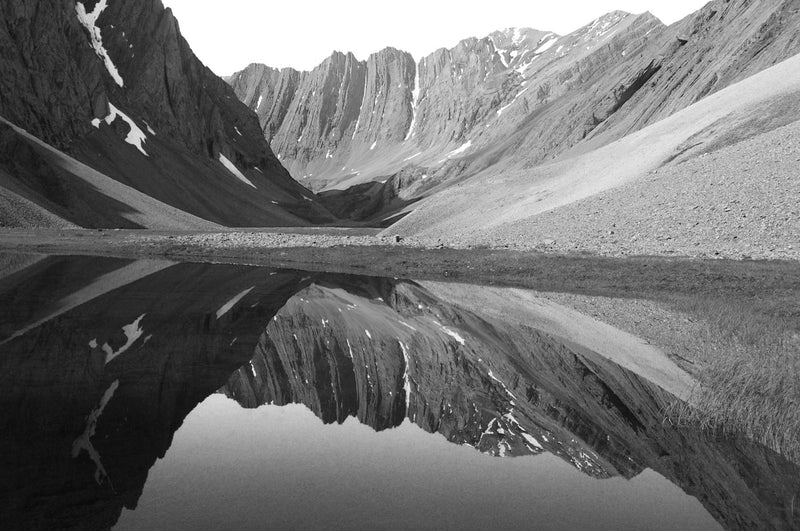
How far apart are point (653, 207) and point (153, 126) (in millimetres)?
127457

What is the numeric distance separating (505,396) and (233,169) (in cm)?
16898

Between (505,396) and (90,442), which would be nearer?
(90,442)

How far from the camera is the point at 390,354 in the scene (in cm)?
1950

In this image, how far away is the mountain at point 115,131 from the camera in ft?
305

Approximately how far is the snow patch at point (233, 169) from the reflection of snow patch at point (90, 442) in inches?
6343

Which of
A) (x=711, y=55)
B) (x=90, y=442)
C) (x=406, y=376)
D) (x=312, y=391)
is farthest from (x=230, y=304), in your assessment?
(x=711, y=55)

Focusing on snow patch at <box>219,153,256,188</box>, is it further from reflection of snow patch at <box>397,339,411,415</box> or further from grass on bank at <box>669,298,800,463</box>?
grass on bank at <box>669,298,800,463</box>

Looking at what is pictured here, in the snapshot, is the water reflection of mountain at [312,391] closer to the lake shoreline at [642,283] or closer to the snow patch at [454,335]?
the snow patch at [454,335]

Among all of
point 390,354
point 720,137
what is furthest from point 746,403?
point 720,137

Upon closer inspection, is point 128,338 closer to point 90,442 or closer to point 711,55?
point 90,442

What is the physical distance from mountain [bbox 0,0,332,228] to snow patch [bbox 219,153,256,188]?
0.66 meters

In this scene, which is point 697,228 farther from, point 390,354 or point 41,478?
point 41,478

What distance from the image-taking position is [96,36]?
147 meters

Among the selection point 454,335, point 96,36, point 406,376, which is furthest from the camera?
point 96,36
